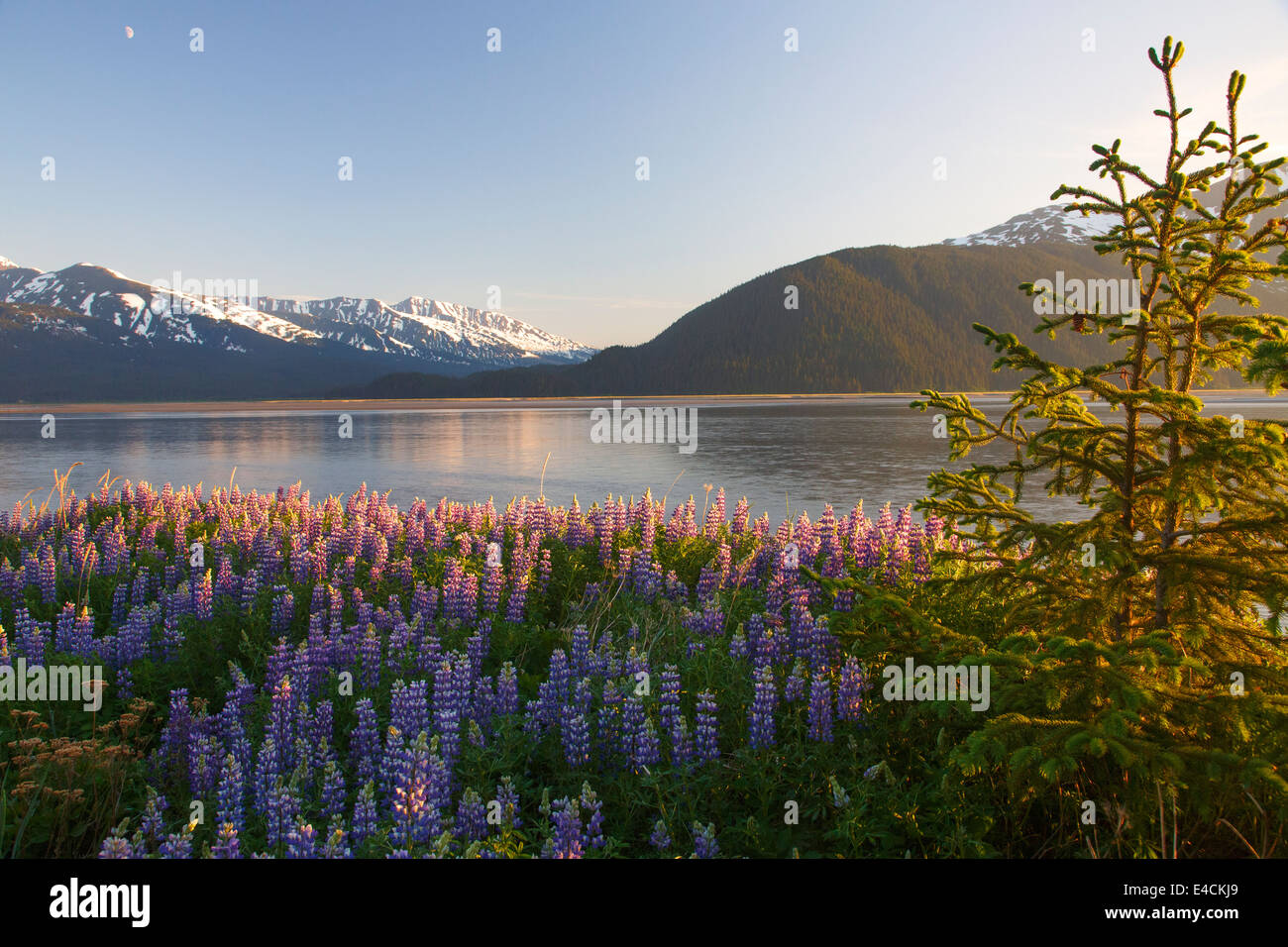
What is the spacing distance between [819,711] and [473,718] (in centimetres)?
220

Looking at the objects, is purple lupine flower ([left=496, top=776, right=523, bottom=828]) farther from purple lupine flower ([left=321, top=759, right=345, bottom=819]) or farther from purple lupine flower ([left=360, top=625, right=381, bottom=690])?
purple lupine flower ([left=360, top=625, right=381, bottom=690])

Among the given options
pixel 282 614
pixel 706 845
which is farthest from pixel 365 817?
pixel 282 614

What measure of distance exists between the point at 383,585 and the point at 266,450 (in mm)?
33913

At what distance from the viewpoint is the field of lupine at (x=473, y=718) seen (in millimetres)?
3551

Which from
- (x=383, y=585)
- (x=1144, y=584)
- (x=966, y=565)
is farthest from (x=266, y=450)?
(x=1144, y=584)

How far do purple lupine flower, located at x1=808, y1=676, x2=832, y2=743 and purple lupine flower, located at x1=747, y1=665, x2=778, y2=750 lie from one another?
0.24m

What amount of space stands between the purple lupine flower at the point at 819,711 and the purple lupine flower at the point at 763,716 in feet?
0.80

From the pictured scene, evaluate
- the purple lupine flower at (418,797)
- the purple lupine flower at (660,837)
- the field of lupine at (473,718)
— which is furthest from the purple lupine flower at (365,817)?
the purple lupine flower at (660,837)

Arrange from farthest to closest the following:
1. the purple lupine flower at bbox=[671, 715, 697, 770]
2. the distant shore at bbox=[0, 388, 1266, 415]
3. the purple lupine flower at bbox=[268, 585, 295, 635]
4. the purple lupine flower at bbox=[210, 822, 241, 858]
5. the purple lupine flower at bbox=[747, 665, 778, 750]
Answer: the distant shore at bbox=[0, 388, 1266, 415], the purple lupine flower at bbox=[268, 585, 295, 635], the purple lupine flower at bbox=[747, 665, 778, 750], the purple lupine flower at bbox=[671, 715, 697, 770], the purple lupine flower at bbox=[210, 822, 241, 858]

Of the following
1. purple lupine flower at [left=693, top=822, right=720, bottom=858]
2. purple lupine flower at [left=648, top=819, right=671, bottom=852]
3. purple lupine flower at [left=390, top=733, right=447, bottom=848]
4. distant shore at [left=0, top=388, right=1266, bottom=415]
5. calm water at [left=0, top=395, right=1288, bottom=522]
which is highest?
distant shore at [left=0, top=388, right=1266, bottom=415]

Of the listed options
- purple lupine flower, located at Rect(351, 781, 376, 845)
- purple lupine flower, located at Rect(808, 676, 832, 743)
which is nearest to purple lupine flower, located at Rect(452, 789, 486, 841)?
purple lupine flower, located at Rect(351, 781, 376, 845)

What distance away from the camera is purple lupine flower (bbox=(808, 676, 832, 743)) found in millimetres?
4289

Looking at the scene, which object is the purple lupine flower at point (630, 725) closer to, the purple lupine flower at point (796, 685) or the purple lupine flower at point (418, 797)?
the purple lupine flower at point (796, 685)
